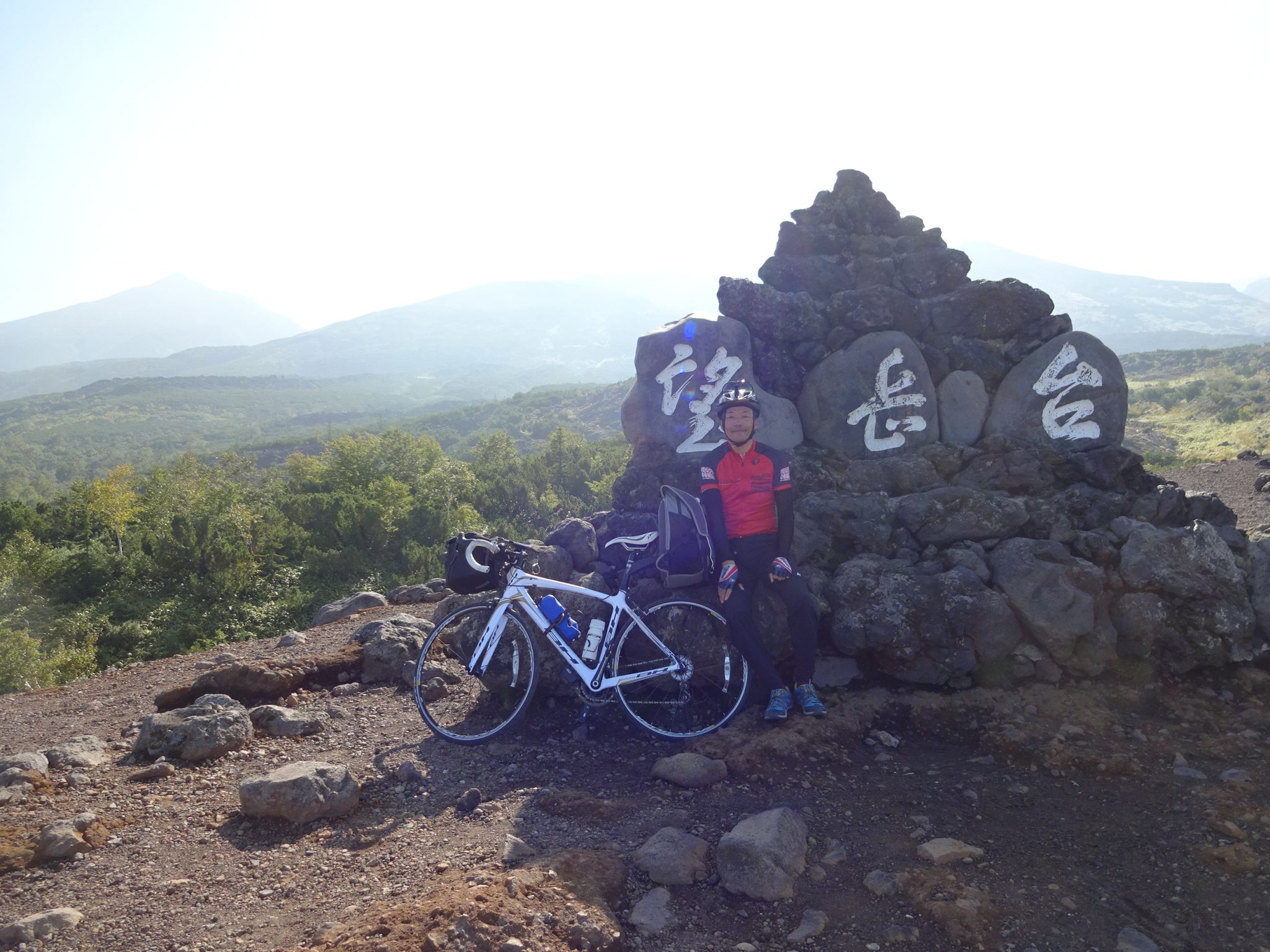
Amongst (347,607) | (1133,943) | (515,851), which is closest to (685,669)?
(515,851)

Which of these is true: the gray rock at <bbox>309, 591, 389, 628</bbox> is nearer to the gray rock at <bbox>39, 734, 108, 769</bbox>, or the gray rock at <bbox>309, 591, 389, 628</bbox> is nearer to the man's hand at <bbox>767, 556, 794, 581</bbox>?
the gray rock at <bbox>39, 734, 108, 769</bbox>

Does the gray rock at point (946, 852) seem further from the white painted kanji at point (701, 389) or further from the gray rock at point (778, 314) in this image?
the gray rock at point (778, 314)

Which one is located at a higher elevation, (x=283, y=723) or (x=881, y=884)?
(x=283, y=723)

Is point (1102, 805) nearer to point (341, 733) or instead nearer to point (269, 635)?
point (341, 733)

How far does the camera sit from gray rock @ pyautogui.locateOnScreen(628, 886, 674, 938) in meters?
3.12

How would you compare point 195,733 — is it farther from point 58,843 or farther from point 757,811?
point 757,811

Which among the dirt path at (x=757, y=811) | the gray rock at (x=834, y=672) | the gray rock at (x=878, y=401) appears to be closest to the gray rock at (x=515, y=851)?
the dirt path at (x=757, y=811)

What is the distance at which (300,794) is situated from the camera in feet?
13.1

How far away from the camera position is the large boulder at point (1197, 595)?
5355 millimetres

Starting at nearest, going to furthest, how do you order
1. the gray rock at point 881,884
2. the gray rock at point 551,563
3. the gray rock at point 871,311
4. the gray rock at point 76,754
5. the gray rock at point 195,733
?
the gray rock at point 881,884 → the gray rock at point 76,754 → the gray rock at point 195,733 → the gray rock at point 551,563 → the gray rock at point 871,311

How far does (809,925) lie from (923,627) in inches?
109

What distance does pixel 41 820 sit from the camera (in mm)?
3926

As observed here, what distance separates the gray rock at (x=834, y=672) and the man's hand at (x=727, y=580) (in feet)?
3.89

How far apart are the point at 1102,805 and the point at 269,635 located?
36.4ft
